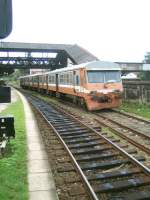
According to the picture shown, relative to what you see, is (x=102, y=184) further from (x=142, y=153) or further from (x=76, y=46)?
(x=76, y=46)

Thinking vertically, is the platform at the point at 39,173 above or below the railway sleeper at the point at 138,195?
below

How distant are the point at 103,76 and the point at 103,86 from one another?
0.64m

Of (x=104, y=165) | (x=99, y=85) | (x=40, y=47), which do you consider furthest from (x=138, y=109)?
(x=40, y=47)

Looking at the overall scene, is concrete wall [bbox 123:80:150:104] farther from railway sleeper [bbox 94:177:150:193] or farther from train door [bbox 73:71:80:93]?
railway sleeper [bbox 94:177:150:193]

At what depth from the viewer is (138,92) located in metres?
26.7

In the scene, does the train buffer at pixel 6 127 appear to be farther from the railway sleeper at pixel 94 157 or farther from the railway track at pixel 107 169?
the railway sleeper at pixel 94 157

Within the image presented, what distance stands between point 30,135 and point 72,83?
12221 mm

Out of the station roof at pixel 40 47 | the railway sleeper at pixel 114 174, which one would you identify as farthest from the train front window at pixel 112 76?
the station roof at pixel 40 47

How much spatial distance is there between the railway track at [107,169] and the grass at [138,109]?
7593 mm

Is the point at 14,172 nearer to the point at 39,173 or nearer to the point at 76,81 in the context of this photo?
the point at 39,173

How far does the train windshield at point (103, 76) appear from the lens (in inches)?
908

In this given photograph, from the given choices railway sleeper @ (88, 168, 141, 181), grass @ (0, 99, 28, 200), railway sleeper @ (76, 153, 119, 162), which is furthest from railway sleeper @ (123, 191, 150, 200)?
railway sleeper @ (76, 153, 119, 162)

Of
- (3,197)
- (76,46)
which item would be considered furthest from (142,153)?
(76,46)

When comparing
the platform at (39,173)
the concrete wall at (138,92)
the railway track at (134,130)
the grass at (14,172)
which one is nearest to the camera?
the grass at (14,172)
